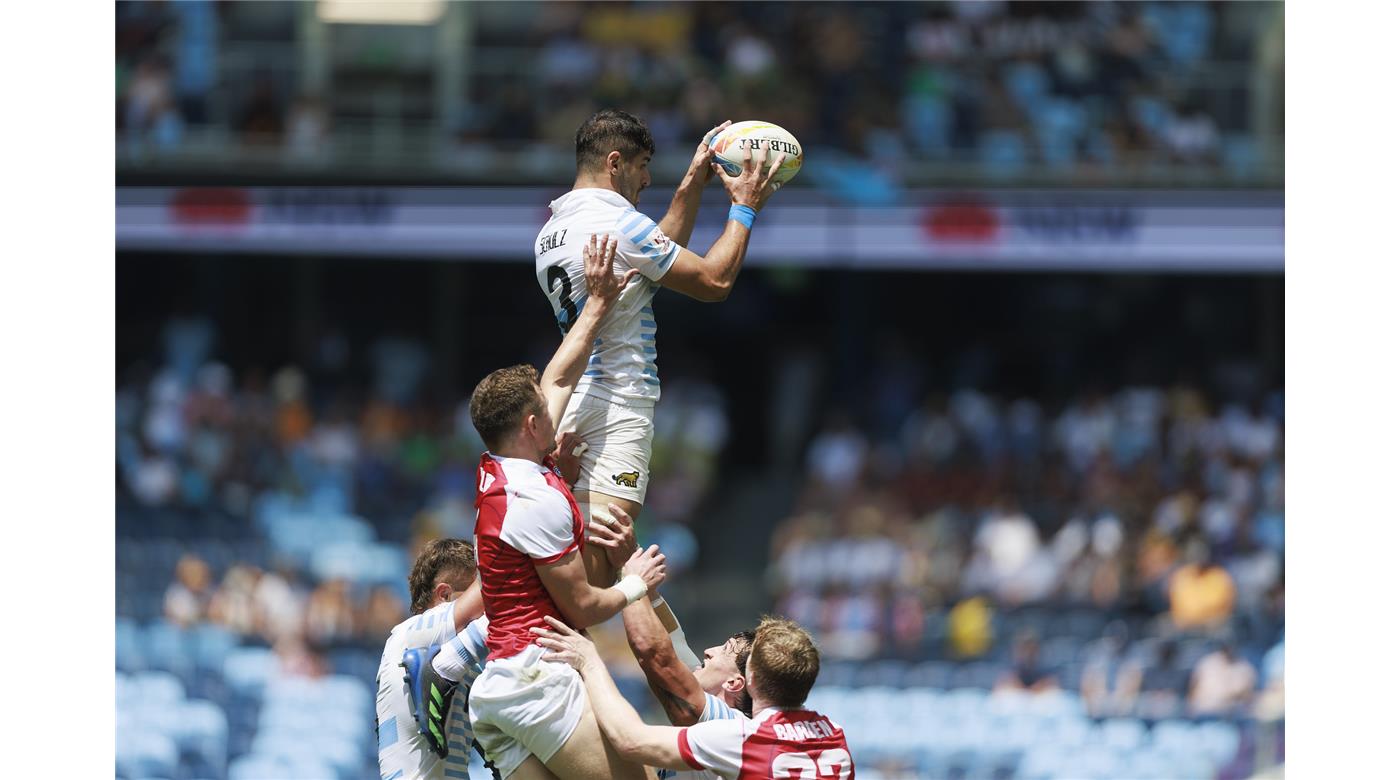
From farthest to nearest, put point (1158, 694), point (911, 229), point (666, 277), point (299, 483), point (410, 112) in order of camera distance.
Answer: point (410, 112), point (911, 229), point (299, 483), point (1158, 694), point (666, 277)

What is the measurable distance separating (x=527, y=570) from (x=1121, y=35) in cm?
1696

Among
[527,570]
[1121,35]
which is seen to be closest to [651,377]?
[527,570]

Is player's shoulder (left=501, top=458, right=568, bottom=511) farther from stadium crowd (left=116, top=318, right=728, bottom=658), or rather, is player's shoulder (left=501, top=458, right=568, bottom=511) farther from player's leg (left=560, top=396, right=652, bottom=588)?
stadium crowd (left=116, top=318, right=728, bottom=658)

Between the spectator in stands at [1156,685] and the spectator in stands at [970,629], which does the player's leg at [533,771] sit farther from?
the spectator in stands at [970,629]

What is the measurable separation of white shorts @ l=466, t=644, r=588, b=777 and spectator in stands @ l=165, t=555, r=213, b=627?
10613mm

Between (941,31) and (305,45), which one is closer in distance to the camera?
(941,31)

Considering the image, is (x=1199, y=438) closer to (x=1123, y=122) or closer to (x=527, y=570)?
(x=1123, y=122)

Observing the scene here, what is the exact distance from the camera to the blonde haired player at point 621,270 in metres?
6.89

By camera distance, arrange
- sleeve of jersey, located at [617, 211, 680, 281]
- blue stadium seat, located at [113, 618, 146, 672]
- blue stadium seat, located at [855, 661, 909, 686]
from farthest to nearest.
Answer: blue stadium seat, located at [113, 618, 146, 672]
blue stadium seat, located at [855, 661, 909, 686]
sleeve of jersey, located at [617, 211, 680, 281]

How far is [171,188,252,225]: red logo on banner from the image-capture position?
2122 centimetres

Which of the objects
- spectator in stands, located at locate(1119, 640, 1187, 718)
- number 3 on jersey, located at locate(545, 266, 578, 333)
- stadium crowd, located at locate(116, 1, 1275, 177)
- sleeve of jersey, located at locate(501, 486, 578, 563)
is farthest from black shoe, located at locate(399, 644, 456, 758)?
stadium crowd, located at locate(116, 1, 1275, 177)

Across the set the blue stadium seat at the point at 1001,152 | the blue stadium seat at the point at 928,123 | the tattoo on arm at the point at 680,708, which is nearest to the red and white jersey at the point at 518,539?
the tattoo on arm at the point at 680,708

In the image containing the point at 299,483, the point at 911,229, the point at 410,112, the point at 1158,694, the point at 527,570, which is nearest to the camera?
the point at 527,570

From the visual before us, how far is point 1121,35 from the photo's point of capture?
70.7 feet
